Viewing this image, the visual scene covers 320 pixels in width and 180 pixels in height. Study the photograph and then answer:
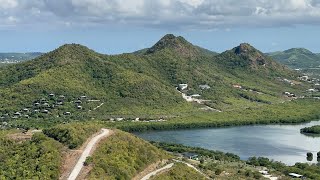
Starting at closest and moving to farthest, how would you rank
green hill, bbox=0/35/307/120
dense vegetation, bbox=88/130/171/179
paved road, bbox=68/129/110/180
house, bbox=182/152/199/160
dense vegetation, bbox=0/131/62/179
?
1. dense vegetation, bbox=0/131/62/179
2. paved road, bbox=68/129/110/180
3. dense vegetation, bbox=88/130/171/179
4. house, bbox=182/152/199/160
5. green hill, bbox=0/35/307/120

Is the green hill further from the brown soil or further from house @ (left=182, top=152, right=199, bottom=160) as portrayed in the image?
the brown soil

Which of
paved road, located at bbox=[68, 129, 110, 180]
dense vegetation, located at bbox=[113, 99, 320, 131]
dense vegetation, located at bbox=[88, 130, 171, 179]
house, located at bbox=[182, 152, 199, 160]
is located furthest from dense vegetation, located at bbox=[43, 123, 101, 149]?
dense vegetation, located at bbox=[113, 99, 320, 131]

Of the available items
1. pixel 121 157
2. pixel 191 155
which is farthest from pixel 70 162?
pixel 191 155

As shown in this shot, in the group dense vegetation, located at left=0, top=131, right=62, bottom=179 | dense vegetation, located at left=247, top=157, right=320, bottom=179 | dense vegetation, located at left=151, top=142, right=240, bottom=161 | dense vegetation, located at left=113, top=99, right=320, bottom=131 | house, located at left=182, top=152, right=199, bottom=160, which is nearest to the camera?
dense vegetation, located at left=0, top=131, right=62, bottom=179

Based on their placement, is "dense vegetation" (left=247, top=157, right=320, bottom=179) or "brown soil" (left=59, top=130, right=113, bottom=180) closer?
"brown soil" (left=59, top=130, right=113, bottom=180)

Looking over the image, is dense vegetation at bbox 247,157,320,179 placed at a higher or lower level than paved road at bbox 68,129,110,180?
lower

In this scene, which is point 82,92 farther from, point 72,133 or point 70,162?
point 70,162
